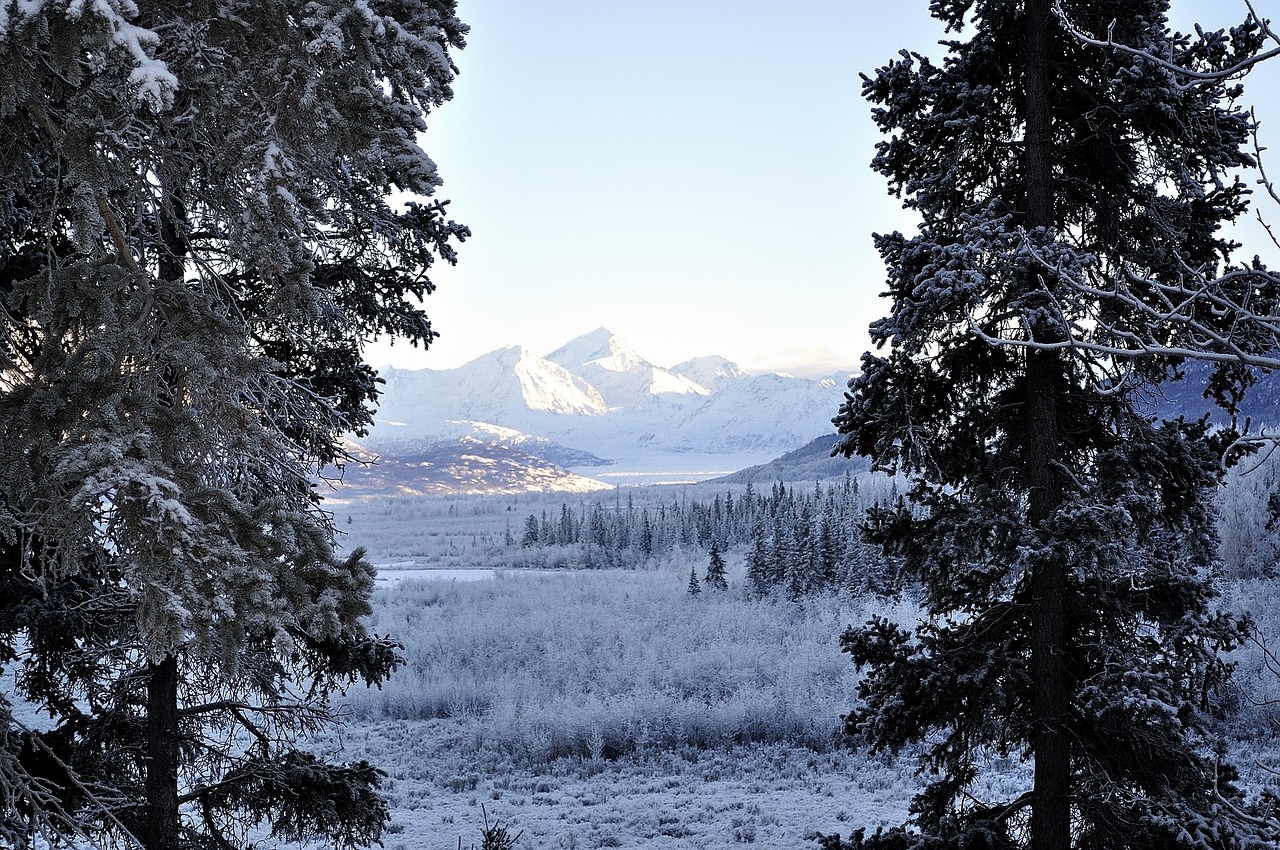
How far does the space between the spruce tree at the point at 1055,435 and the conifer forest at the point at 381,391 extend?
0.03 m

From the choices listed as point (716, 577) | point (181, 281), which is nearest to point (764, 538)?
point (716, 577)

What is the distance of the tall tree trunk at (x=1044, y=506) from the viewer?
5.57 metres

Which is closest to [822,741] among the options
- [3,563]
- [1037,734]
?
[1037,734]

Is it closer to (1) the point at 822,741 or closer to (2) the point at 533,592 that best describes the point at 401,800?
(1) the point at 822,741

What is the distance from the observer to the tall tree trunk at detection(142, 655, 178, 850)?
5483mm

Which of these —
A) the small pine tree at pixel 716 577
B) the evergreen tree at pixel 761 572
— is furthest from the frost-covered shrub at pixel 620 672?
the small pine tree at pixel 716 577

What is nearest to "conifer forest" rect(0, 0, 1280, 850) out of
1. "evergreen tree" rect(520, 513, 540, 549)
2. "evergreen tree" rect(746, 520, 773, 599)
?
"evergreen tree" rect(746, 520, 773, 599)

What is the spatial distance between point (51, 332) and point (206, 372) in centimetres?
60

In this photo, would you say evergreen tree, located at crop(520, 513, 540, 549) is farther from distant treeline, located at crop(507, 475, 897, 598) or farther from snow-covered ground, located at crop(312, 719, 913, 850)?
snow-covered ground, located at crop(312, 719, 913, 850)

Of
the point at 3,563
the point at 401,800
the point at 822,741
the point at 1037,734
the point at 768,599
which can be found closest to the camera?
the point at 3,563

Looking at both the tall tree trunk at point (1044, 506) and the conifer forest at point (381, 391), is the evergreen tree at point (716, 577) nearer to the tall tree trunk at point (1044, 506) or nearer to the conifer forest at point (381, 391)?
the conifer forest at point (381, 391)

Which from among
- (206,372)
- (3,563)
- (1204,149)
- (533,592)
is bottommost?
(533,592)

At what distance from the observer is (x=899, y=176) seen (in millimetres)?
6781

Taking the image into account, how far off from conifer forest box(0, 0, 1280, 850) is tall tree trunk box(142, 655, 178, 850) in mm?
21
